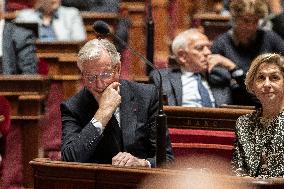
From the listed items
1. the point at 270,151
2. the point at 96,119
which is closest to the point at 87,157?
the point at 96,119

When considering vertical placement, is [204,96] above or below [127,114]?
below

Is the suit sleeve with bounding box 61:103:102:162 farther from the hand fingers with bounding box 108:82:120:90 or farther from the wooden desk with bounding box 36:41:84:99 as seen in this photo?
the wooden desk with bounding box 36:41:84:99

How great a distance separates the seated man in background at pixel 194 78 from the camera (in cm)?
309

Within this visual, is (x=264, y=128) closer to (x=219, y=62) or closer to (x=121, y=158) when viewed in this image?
(x=121, y=158)

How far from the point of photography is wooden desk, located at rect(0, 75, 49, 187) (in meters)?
3.10

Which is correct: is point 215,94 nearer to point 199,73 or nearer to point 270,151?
point 199,73

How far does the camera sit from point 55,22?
4285 mm

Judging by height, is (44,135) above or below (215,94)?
below

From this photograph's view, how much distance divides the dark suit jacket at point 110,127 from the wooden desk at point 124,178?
154mm

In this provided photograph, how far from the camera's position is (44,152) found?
3414mm

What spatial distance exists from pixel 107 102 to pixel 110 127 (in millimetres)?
84

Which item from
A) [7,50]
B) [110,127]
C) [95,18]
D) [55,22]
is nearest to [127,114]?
[110,127]

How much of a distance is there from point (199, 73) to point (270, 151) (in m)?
1.00

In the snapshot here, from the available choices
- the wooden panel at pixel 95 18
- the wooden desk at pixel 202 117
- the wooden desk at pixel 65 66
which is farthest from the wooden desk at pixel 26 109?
the wooden panel at pixel 95 18
